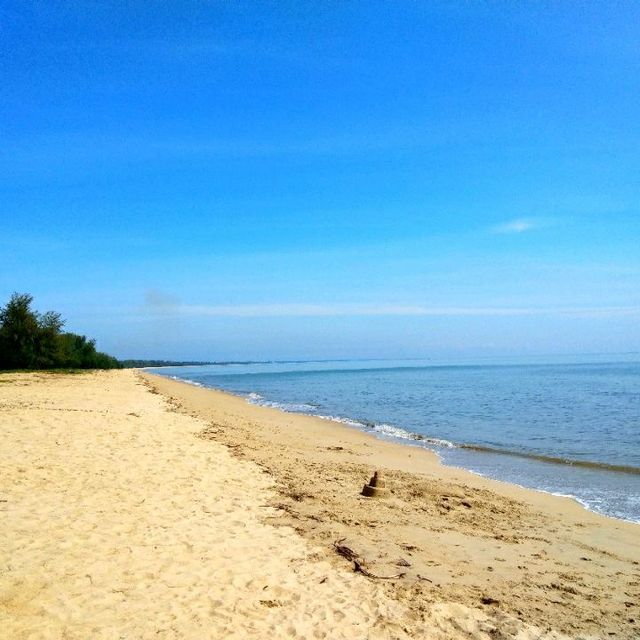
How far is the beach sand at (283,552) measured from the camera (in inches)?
198

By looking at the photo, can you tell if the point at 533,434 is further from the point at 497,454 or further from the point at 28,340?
the point at 28,340

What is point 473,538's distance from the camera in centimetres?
774

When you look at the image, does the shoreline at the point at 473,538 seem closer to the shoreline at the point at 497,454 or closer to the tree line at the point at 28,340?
the shoreline at the point at 497,454

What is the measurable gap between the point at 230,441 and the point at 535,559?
362 inches

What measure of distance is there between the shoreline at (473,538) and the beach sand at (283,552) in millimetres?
32

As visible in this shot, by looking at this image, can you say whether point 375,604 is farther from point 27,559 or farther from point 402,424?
point 402,424

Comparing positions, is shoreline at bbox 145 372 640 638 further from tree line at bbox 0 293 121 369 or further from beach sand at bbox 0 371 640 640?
tree line at bbox 0 293 121 369

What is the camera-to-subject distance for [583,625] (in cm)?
518

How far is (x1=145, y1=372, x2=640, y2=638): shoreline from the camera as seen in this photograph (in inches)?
222

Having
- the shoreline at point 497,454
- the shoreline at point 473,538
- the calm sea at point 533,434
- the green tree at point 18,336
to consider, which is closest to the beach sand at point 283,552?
the shoreline at point 473,538

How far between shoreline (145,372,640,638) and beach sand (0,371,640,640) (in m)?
0.03

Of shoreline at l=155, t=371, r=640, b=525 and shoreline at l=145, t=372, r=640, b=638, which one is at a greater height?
shoreline at l=145, t=372, r=640, b=638

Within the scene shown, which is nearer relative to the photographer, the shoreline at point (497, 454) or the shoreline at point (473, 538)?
the shoreline at point (473, 538)

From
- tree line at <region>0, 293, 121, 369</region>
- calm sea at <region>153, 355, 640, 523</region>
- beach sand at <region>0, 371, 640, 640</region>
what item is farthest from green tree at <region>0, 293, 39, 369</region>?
beach sand at <region>0, 371, 640, 640</region>
